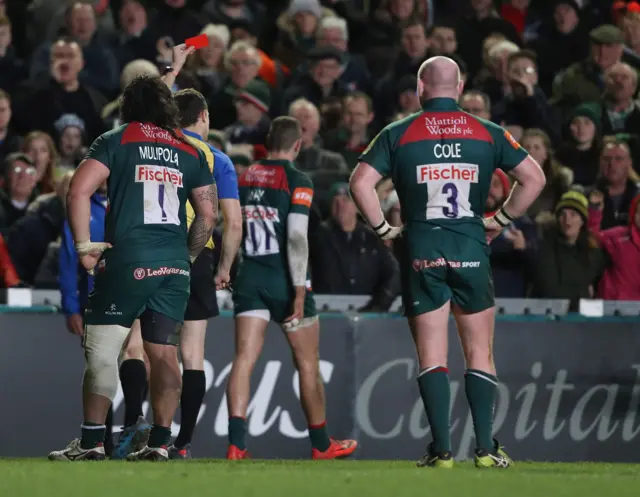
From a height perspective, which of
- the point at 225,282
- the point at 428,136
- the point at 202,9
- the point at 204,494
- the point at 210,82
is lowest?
the point at 204,494

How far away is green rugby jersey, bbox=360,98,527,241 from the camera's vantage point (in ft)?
29.9

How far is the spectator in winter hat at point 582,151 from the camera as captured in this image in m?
15.9

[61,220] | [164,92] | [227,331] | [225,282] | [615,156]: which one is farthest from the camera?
[615,156]

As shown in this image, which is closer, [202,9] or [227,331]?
[227,331]

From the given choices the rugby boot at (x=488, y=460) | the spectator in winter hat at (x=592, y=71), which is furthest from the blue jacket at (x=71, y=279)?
the spectator in winter hat at (x=592, y=71)

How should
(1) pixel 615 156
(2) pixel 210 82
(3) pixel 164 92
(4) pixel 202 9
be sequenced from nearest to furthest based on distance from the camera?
(3) pixel 164 92 < (1) pixel 615 156 < (2) pixel 210 82 < (4) pixel 202 9

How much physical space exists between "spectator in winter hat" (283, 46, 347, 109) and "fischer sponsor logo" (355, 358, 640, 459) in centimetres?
486

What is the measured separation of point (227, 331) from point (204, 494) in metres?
5.87

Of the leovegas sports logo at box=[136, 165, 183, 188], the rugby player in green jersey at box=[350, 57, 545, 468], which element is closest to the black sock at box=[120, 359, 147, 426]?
the leovegas sports logo at box=[136, 165, 183, 188]

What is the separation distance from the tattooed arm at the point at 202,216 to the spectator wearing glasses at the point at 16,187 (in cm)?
511

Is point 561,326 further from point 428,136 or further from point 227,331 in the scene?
point 428,136

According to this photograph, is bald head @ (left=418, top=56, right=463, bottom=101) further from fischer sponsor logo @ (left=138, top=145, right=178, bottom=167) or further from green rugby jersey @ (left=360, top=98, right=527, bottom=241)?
fischer sponsor logo @ (left=138, top=145, right=178, bottom=167)

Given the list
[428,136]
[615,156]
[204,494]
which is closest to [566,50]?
[615,156]

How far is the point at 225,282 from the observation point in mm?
9758
